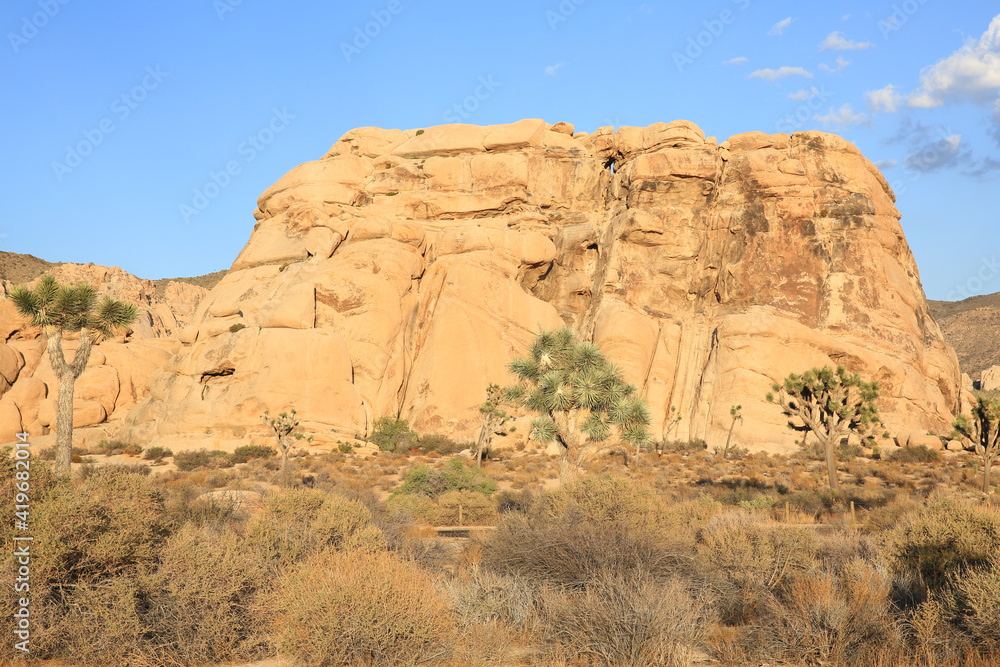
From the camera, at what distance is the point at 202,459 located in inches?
1235

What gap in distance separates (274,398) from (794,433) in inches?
1066

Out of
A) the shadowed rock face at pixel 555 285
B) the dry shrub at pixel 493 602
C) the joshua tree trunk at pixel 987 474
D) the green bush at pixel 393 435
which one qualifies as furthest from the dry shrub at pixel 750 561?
the shadowed rock face at pixel 555 285

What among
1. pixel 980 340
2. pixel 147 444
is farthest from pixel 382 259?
pixel 980 340

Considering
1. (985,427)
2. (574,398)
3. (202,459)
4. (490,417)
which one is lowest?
(202,459)

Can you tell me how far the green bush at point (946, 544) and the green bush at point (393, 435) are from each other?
2957 cm

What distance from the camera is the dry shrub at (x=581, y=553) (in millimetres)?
10023

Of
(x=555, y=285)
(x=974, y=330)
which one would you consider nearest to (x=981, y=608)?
(x=555, y=285)

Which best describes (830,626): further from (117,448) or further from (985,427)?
(117,448)

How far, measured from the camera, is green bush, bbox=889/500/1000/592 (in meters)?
8.70

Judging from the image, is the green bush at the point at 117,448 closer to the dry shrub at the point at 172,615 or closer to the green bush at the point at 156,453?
the green bush at the point at 156,453

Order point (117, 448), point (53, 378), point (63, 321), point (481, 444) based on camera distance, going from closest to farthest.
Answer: point (63, 321) < point (481, 444) < point (117, 448) < point (53, 378)

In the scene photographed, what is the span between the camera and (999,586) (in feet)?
23.6

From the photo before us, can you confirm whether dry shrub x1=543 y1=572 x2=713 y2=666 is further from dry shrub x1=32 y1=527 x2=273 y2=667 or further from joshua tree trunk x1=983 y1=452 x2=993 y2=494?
joshua tree trunk x1=983 y1=452 x2=993 y2=494

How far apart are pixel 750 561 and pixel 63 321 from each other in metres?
21.4
